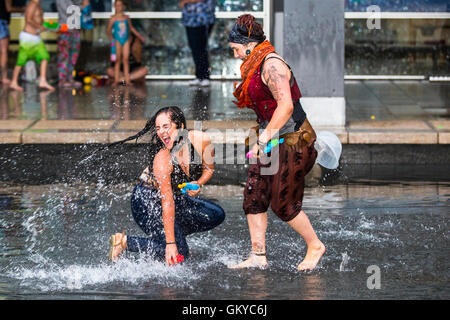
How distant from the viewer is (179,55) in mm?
16297

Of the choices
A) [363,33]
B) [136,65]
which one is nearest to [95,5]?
[136,65]

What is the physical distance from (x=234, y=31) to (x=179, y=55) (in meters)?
9.49

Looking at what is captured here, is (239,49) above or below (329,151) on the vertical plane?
above

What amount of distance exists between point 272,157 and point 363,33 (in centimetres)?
964

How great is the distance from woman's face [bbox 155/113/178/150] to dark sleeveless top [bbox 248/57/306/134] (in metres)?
0.59

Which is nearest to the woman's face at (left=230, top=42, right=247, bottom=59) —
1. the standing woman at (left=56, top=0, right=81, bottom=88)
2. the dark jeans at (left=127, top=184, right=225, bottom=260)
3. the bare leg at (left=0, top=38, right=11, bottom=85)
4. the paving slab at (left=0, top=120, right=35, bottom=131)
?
the dark jeans at (left=127, top=184, right=225, bottom=260)

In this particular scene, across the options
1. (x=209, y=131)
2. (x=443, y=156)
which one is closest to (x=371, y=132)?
(x=443, y=156)

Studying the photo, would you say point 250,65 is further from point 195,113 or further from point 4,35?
point 4,35

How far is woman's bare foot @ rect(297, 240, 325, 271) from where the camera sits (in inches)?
273

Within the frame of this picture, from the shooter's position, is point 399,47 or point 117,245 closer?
point 117,245

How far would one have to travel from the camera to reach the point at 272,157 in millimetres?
6898

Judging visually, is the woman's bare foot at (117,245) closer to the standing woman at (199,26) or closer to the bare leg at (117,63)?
the standing woman at (199,26)

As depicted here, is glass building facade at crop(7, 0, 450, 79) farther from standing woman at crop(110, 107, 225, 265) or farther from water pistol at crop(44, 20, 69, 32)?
standing woman at crop(110, 107, 225, 265)
